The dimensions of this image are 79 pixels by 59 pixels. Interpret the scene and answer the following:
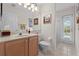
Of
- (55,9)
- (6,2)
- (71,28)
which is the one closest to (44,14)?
Result: (55,9)

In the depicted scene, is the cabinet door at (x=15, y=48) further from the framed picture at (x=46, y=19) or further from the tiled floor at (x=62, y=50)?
the framed picture at (x=46, y=19)

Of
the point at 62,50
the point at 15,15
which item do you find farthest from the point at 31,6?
the point at 62,50

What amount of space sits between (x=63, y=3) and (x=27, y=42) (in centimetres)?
69

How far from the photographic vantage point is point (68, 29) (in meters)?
1.58

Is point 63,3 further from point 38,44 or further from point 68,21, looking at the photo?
point 38,44

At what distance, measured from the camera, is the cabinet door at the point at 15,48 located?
4.93 ft

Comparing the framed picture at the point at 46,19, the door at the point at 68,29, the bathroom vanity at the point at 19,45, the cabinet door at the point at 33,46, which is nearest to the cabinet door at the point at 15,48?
the bathroom vanity at the point at 19,45

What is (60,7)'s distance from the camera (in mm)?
1578

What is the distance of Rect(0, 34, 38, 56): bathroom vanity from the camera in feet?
4.85

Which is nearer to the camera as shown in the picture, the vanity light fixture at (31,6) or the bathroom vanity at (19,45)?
the bathroom vanity at (19,45)

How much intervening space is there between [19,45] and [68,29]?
659mm

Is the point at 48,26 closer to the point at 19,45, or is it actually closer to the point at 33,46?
the point at 33,46

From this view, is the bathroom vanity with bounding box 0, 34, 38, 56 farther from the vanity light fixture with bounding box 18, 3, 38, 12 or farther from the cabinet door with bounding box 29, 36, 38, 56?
the vanity light fixture with bounding box 18, 3, 38, 12

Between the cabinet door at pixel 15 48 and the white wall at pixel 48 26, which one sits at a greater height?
the white wall at pixel 48 26
